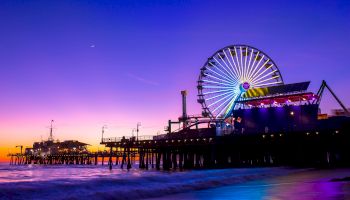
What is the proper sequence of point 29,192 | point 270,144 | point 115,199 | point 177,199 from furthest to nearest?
point 270,144 < point 29,192 < point 115,199 < point 177,199

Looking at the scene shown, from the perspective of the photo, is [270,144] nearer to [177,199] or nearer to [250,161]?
[250,161]

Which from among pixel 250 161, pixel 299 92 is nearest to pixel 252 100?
pixel 299 92

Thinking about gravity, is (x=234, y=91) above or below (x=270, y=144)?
above

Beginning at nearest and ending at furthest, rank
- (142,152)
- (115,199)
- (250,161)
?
(115,199) → (250,161) → (142,152)

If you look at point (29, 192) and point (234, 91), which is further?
point (234, 91)

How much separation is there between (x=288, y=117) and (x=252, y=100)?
24.0ft

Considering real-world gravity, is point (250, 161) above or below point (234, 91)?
below

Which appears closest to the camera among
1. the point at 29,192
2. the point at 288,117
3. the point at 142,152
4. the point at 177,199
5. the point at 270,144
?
the point at 177,199

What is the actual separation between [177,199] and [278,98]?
51.6 m

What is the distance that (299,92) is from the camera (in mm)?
62438

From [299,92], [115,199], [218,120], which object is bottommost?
[115,199]

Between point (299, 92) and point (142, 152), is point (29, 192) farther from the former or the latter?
point (299, 92)

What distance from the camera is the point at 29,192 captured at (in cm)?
1984

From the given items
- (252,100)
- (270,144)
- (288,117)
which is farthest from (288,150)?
(252,100)
